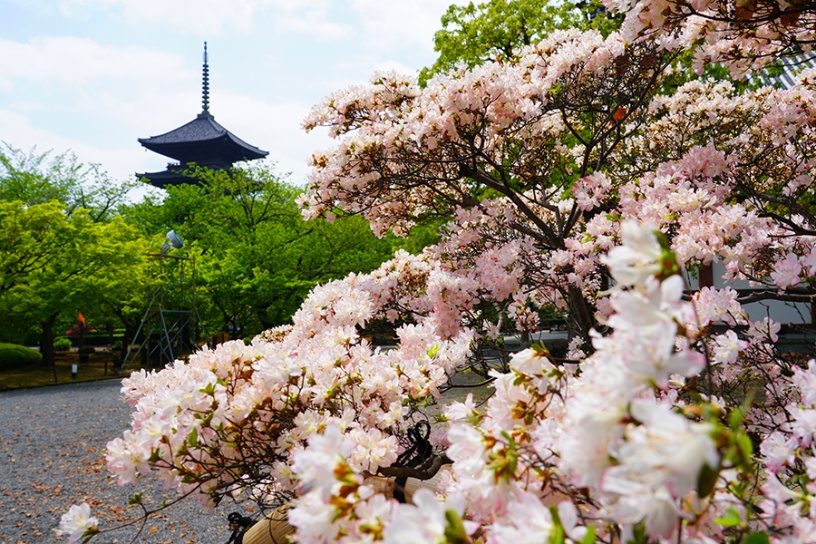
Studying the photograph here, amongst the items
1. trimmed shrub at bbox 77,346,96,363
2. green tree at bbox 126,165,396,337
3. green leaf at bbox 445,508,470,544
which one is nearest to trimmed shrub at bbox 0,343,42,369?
trimmed shrub at bbox 77,346,96,363

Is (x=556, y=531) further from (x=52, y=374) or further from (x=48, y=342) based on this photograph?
(x=48, y=342)

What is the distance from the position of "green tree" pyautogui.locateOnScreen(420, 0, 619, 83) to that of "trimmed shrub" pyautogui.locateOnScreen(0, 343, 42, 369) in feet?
52.5

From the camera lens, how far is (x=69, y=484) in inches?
241

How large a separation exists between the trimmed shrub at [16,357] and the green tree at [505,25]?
52.5 ft

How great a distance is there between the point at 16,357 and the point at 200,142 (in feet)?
62.5

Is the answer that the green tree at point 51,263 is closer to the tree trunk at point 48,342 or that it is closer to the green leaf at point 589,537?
the tree trunk at point 48,342

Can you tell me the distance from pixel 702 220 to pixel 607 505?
194 centimetres

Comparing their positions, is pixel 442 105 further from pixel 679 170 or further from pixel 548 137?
pixel 548 137

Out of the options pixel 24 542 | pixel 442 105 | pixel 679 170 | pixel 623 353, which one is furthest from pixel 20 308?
pixel 623 353

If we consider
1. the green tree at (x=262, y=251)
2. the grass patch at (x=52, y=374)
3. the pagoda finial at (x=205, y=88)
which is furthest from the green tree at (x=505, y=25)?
the pagoda finial at (x=205, y=88)

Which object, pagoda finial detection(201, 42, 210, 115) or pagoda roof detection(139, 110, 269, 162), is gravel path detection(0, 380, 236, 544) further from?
pagoda finial detection(201, 42, 210, 115)

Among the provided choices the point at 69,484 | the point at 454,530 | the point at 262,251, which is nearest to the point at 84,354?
the point at 262,251

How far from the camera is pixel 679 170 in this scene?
3.01 m

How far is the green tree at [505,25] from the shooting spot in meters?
10.4
